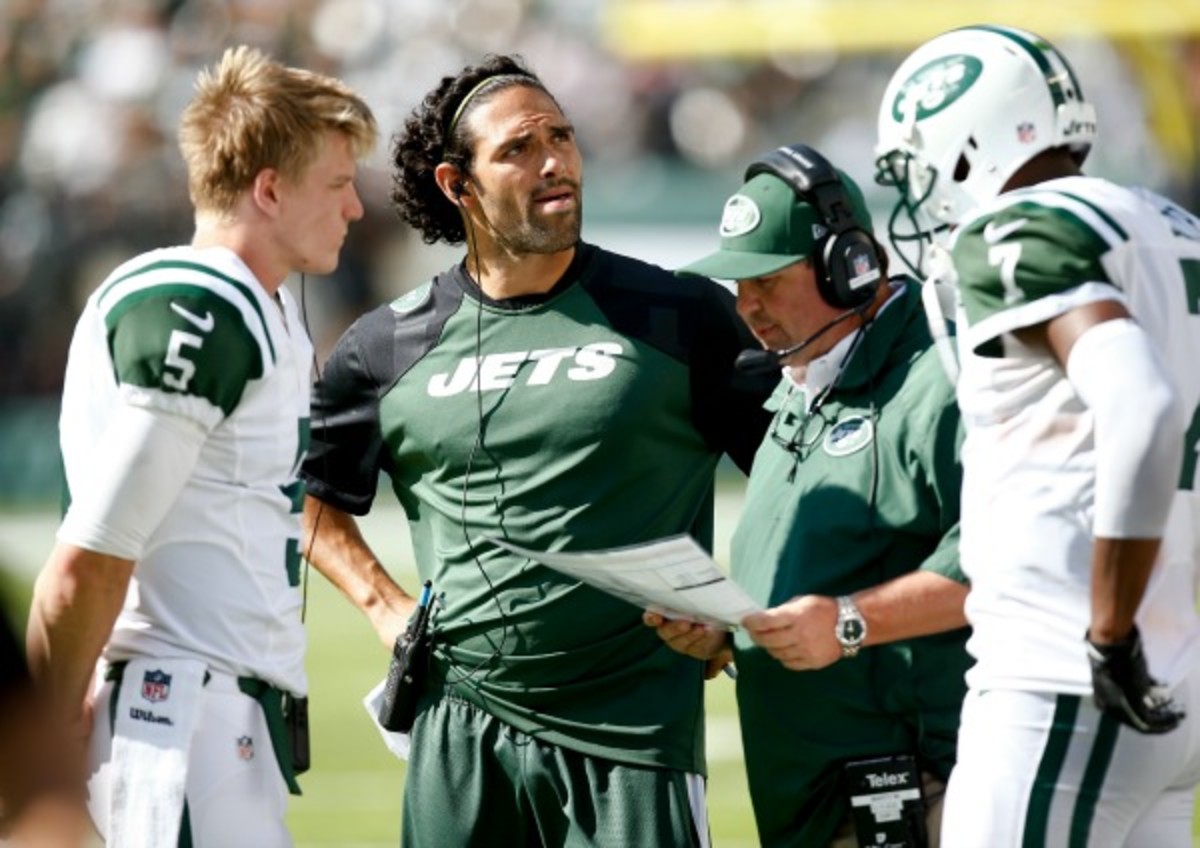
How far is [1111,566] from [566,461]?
1.53 meters

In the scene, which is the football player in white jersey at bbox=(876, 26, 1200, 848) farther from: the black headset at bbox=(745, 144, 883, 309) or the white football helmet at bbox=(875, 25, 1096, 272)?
the black headset at bbox=(745, 144, 883, 309)

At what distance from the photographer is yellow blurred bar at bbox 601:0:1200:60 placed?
16.4 meters

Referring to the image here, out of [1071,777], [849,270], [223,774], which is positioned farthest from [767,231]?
[223,774]

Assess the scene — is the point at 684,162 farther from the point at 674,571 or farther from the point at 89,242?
the point at 674,571

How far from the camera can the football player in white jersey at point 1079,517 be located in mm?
3367

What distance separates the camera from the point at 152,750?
3.97 metres

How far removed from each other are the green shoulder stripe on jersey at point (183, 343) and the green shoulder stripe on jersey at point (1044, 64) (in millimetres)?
1459

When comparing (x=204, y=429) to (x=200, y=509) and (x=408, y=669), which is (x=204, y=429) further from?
(x=408, y=669)

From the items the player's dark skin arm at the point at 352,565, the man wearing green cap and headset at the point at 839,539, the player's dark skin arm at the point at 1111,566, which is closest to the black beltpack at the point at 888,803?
the man wearing green cap and headset at the point at 839,539

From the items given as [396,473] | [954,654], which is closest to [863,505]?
[954,654]

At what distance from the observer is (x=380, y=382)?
16.2 ft

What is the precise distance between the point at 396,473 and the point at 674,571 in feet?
3.95

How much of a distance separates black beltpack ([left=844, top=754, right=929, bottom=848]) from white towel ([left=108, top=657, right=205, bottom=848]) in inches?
47.2

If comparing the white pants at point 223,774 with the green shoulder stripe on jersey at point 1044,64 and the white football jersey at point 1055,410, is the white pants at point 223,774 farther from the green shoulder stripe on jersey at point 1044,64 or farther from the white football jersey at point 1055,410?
the green shoulder stripe on jersey at point 1044,64
